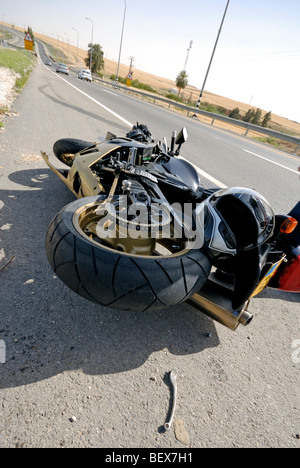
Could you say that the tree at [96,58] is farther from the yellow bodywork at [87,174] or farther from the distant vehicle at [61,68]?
the yellow bodywork at [87,174]

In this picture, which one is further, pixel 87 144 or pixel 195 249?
pixel 87 144

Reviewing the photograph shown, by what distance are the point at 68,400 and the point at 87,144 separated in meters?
3.55

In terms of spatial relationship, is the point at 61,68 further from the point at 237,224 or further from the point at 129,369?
the point at 129,369

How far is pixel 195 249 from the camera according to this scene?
183 cm

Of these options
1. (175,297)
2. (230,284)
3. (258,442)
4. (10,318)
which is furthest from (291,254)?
(10,318)

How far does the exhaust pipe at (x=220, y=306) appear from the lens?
183 cm

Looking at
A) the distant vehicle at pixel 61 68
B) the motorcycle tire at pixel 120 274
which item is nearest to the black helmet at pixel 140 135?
the motorcycle tire at pixel 120 274

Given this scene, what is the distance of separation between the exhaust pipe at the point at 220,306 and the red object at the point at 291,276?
45 cm

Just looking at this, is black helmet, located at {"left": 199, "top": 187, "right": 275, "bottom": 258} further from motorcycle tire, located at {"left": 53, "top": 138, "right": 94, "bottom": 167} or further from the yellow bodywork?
motorcycle tire, located at {"left": 53, "top": 138, "right": 94, "bottom": 167}

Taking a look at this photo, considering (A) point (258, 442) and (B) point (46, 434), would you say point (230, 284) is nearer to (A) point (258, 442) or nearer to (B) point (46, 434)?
(A) point (258, 442)

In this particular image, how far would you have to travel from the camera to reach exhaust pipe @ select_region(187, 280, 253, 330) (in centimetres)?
183

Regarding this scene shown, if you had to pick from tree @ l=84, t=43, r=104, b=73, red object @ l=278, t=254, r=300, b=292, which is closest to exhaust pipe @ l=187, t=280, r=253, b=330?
red object @ l=278, t=254, r=300, b=292

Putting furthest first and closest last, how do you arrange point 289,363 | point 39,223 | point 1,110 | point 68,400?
point 1,110, point 39,223, point 289,363, point 68,400

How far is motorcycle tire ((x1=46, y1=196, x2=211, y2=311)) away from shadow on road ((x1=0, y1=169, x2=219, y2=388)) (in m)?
0.34
